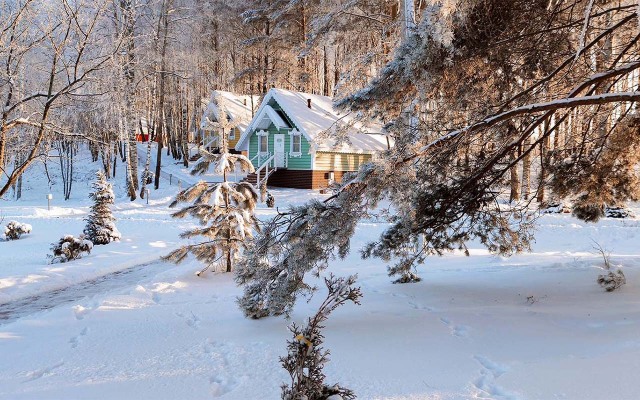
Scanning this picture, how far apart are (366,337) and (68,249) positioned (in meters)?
10.7

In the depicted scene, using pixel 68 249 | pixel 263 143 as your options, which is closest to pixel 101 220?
pixel 68 249

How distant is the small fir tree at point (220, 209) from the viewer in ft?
34.2

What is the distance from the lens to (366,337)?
5.52 m

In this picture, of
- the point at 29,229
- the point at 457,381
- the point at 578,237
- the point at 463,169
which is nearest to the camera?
the point at 457,381

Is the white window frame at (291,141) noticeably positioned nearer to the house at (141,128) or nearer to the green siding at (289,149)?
the green siding at (289,149)

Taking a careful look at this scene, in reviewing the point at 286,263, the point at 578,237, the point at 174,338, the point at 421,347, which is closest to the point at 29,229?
the point at 174,338

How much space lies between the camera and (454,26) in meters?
5.50

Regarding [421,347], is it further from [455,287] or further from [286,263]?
[455,287]

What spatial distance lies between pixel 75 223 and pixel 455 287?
17.7 meters

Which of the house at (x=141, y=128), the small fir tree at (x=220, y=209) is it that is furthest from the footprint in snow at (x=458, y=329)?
the house at (x=141, y=128)

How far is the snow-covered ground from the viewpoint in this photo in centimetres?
419

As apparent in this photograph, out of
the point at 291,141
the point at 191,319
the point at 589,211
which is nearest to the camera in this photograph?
the point at 191,319

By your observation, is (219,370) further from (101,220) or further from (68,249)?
(101,220)

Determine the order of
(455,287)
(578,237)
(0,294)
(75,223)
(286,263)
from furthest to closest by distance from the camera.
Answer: (75,223), (578,237), (0,294), (455,287), (286,263)
